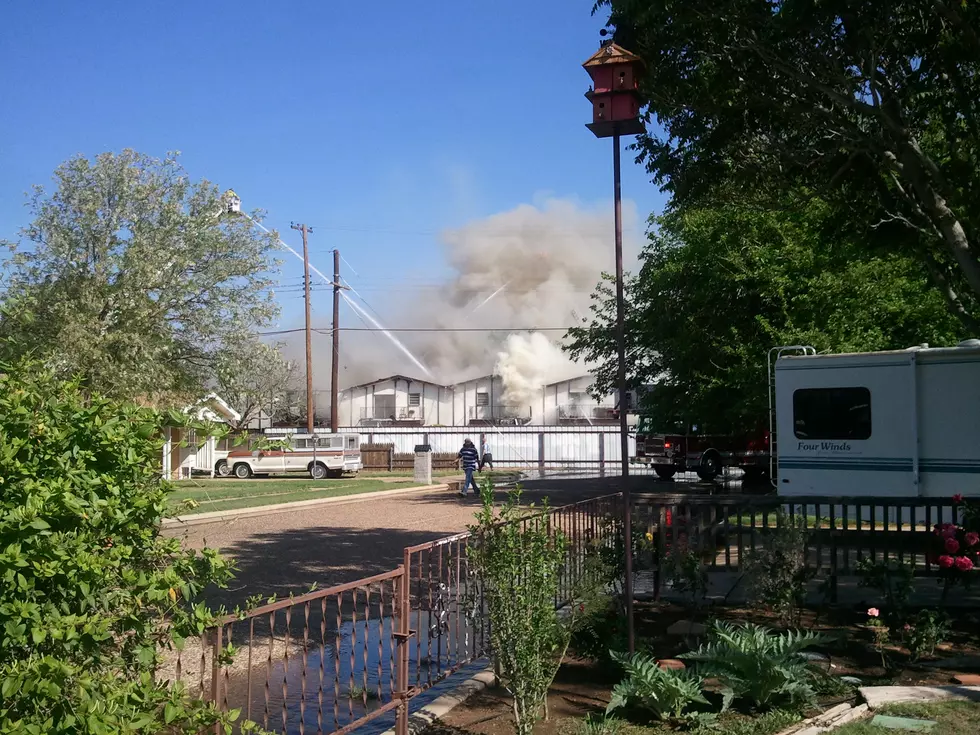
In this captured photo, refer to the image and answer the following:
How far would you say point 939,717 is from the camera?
5508 mm

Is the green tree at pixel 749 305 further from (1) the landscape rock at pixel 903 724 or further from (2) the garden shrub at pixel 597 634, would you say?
(1) the landscape rock at pixel 903 724

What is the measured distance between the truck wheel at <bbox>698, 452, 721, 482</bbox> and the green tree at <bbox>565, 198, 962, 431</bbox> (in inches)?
147

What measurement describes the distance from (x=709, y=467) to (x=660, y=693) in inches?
983

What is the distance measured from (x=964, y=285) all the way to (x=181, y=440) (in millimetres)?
12358

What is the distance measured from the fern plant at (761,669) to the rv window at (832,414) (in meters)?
10.0

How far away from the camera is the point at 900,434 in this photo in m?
14.6

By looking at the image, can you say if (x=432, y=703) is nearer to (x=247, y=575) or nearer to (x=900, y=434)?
(x=247, y=575)

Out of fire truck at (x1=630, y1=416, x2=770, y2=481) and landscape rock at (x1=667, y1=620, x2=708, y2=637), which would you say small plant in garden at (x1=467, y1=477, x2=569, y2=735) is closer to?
landscape rock at (x1=667, y1=620, x2=708, y2=637)

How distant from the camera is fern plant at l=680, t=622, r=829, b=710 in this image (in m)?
5.60

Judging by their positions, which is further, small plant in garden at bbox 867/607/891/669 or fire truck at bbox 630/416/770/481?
fire truck at bbox 630/416/770/481

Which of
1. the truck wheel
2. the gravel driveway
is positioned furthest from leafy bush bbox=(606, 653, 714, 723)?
the truck wheel

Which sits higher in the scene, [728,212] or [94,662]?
[728,212]

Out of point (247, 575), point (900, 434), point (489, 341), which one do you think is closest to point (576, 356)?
point (900, 434)

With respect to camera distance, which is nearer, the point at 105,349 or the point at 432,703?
the point at 432,703
